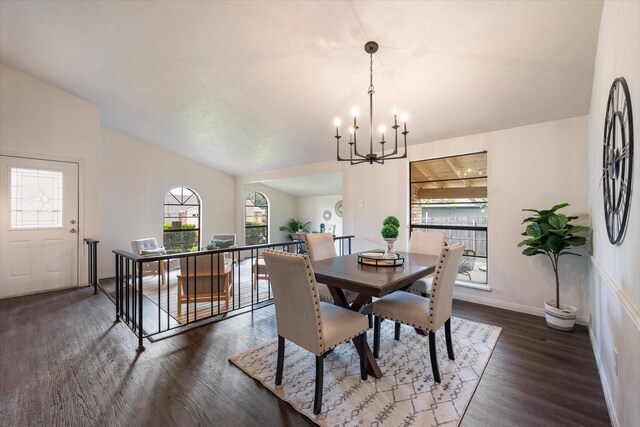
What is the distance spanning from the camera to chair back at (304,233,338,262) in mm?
3188

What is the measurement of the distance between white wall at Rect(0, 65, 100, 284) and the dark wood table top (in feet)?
14.2

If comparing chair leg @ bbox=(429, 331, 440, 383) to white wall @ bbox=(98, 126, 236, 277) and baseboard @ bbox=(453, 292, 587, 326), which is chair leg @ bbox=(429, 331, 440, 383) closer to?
baseboard @ bbox=(453, 292, 587, 326)

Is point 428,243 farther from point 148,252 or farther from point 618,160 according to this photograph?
point 148,252

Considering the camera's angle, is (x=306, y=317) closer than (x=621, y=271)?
No

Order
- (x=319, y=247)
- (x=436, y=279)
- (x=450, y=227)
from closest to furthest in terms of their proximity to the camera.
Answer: (x=436, y=279), (x=319, y=247), (x=450, y=227)

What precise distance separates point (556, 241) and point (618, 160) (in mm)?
1493

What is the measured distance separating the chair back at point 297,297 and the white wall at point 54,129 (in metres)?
4.41

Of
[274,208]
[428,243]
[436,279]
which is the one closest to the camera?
[436,279]

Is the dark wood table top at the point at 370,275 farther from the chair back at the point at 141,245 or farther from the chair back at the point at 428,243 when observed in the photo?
the chair back at the point at 141,245

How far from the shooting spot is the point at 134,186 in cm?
590

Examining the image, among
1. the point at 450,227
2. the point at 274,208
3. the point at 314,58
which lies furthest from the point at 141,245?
the point at 450,227

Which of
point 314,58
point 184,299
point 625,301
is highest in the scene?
point 314,58

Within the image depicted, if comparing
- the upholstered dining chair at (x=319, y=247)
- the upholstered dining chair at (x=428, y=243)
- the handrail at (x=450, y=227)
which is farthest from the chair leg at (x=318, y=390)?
the handrail at (x=450, y=227)

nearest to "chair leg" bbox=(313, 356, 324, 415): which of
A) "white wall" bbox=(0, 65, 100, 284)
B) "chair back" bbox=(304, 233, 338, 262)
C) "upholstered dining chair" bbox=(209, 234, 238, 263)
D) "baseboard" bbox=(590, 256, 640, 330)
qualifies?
"chair back" bbox=(304, 233, 338, 262)
